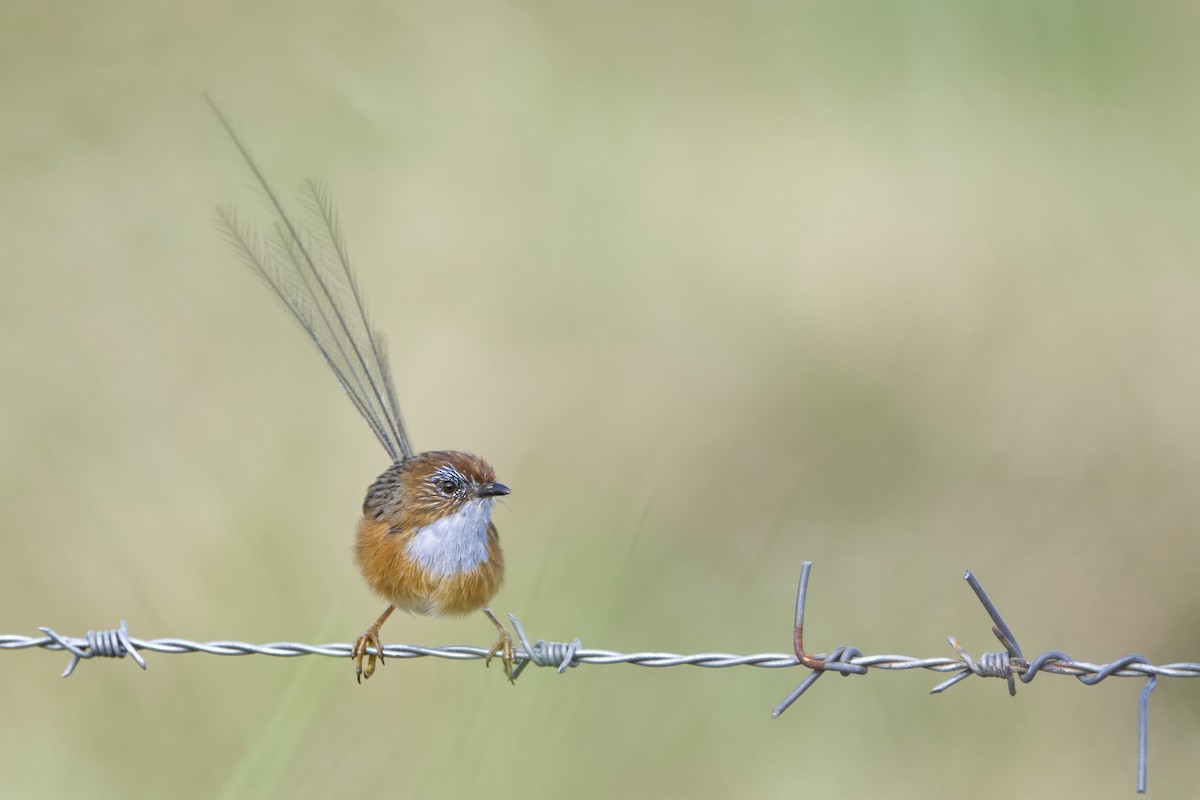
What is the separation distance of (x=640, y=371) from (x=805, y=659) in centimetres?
474

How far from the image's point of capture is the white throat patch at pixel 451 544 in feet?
15.2

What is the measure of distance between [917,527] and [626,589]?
2.95 metres

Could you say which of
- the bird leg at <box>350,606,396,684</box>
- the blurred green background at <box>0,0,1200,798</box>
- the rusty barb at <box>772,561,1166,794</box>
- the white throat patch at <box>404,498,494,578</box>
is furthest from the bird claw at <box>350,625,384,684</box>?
the rusty barb at <box>772,561,1166,794</box>

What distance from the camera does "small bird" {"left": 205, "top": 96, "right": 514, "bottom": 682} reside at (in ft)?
15.2

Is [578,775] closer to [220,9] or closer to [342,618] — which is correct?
[342,618]

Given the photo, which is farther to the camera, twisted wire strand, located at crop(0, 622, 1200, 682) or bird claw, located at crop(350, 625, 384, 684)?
bird claw, located at crop(350, 625, 384, 684)

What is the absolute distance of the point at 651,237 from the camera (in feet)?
27.8

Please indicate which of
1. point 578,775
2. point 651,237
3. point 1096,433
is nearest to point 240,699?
point 578,775

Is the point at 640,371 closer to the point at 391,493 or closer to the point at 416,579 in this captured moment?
the point at 391,493

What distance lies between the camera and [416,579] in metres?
4.63

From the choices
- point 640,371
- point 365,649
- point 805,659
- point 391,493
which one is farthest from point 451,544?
point 640,371

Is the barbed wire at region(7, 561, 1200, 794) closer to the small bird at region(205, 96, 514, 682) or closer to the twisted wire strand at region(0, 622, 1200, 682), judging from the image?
the twisted wire strand at region(0, 622, 1200, 682)

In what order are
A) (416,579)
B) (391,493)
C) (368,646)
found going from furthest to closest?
(391,493)
(368,646)
(416,579)

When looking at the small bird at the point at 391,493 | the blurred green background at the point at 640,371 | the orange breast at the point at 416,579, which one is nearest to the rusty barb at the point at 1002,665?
the blurred green background at the point at 640,371
